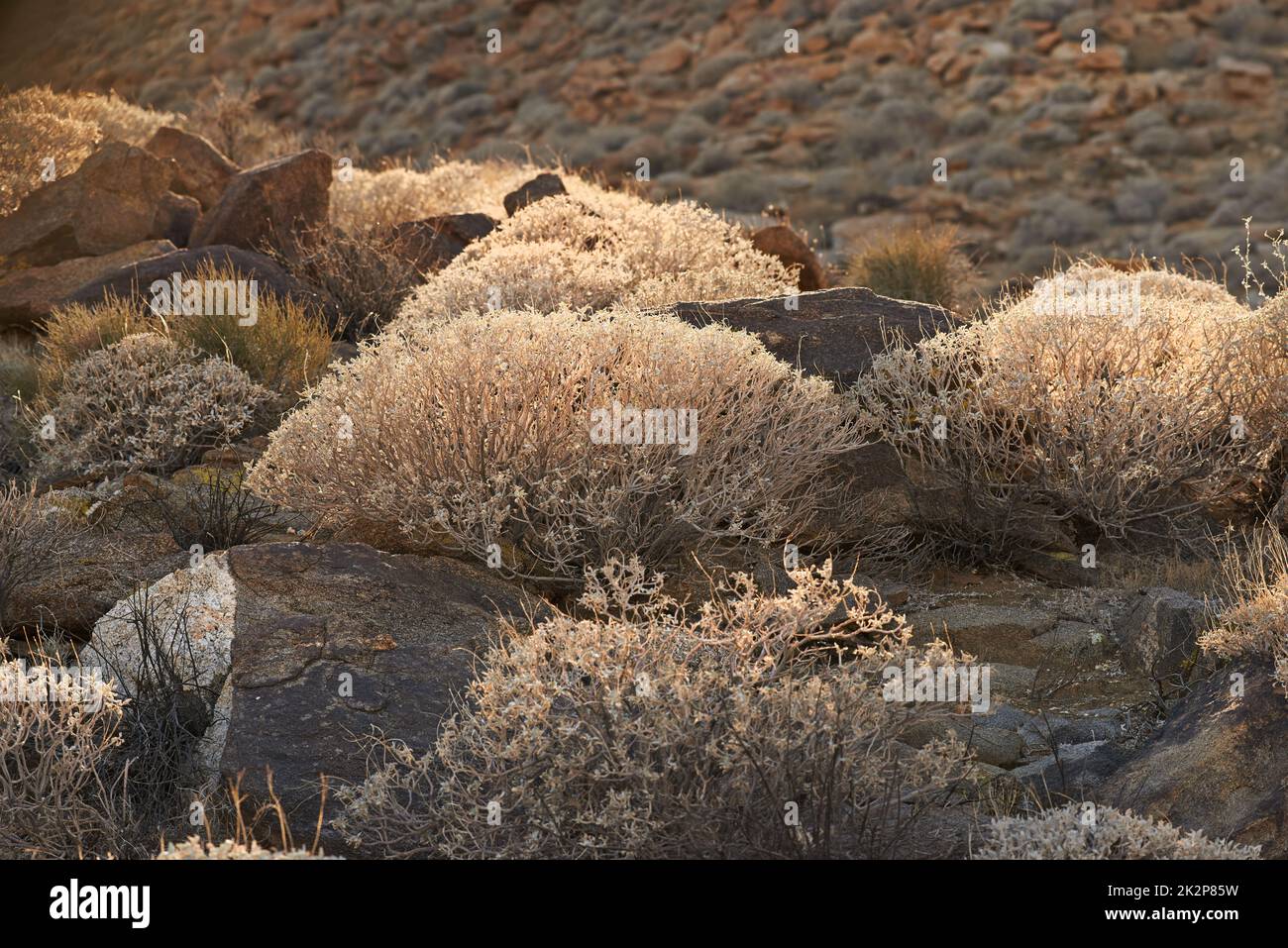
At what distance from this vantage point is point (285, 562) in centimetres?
518

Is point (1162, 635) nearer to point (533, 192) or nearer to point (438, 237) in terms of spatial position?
point (438, 237)

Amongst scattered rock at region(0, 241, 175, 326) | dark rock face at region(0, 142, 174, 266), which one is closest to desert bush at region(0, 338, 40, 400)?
scattered rock at region(0, 241, 175, 326)

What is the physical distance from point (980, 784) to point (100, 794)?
268 centimetres

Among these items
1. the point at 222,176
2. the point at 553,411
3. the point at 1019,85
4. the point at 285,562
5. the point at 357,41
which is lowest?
the point at 285,562

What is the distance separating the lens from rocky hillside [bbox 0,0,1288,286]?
22.1 meters

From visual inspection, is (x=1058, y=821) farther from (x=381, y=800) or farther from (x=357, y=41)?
(x=357, y=41)

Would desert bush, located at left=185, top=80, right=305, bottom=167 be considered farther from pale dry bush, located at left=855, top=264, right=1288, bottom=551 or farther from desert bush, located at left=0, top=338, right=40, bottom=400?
pale dry bush, located at left=855, top=264, right=1288, bottom=551

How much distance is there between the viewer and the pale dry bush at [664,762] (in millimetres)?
3580

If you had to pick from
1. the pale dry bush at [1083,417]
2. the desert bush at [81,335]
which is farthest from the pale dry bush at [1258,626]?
the desert bush at [81,335]

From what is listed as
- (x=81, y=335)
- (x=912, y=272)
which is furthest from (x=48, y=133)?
(x=912, y=272)

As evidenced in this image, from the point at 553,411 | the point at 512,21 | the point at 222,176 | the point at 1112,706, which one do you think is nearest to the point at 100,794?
the point at 553,411

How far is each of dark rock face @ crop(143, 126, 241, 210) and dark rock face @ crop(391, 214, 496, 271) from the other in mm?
2129

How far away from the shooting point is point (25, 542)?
19.2 feet

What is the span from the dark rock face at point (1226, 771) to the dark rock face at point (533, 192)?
8.26 metres
